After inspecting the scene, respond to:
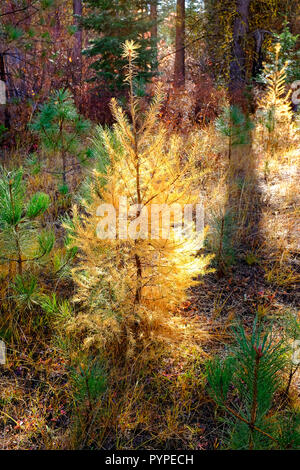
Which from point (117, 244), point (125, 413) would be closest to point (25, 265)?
Result: point (117, 244)

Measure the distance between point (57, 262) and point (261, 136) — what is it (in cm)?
470

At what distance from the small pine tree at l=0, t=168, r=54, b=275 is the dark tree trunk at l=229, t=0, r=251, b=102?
7.24 m

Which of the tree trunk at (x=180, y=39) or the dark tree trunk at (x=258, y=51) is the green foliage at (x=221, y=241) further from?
the tree trunk at (x=180, y=39)

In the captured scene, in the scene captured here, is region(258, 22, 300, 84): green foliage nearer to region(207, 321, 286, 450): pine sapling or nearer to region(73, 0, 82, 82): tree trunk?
region(73, 0, 82, 82): tree trunk

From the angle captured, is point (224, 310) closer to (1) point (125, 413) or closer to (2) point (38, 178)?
(1) point (125, 413)

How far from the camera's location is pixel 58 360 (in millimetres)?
2139

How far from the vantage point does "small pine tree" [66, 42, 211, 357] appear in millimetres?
1914

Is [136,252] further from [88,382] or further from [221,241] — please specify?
[221,241]

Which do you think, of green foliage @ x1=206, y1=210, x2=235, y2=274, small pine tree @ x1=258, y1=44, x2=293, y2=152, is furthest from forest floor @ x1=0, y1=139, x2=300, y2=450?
small pine tree @ x1=258, y1=44, x2=293, y2=152

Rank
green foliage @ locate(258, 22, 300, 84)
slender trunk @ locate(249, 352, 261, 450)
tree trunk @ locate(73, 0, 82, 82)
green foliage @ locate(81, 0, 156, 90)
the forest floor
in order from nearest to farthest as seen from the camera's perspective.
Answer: slender trunk @ locate(249, 352, 261, 450)
the forest floor
green foliage @ locate(81, 0, 156, 90)
tree trunk @ locate(73, 0, 82, 82)
green foliage @ locate(258, 22, 300, 84)

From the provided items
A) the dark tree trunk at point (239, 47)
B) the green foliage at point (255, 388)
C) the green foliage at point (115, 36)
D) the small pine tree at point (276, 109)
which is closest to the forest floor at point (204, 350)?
the green foliage at point (255, 388)

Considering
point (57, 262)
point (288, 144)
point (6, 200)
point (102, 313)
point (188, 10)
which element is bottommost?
point (102, 313)

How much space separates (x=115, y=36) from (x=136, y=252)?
6.14 metres

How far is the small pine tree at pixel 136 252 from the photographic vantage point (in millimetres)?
1914
